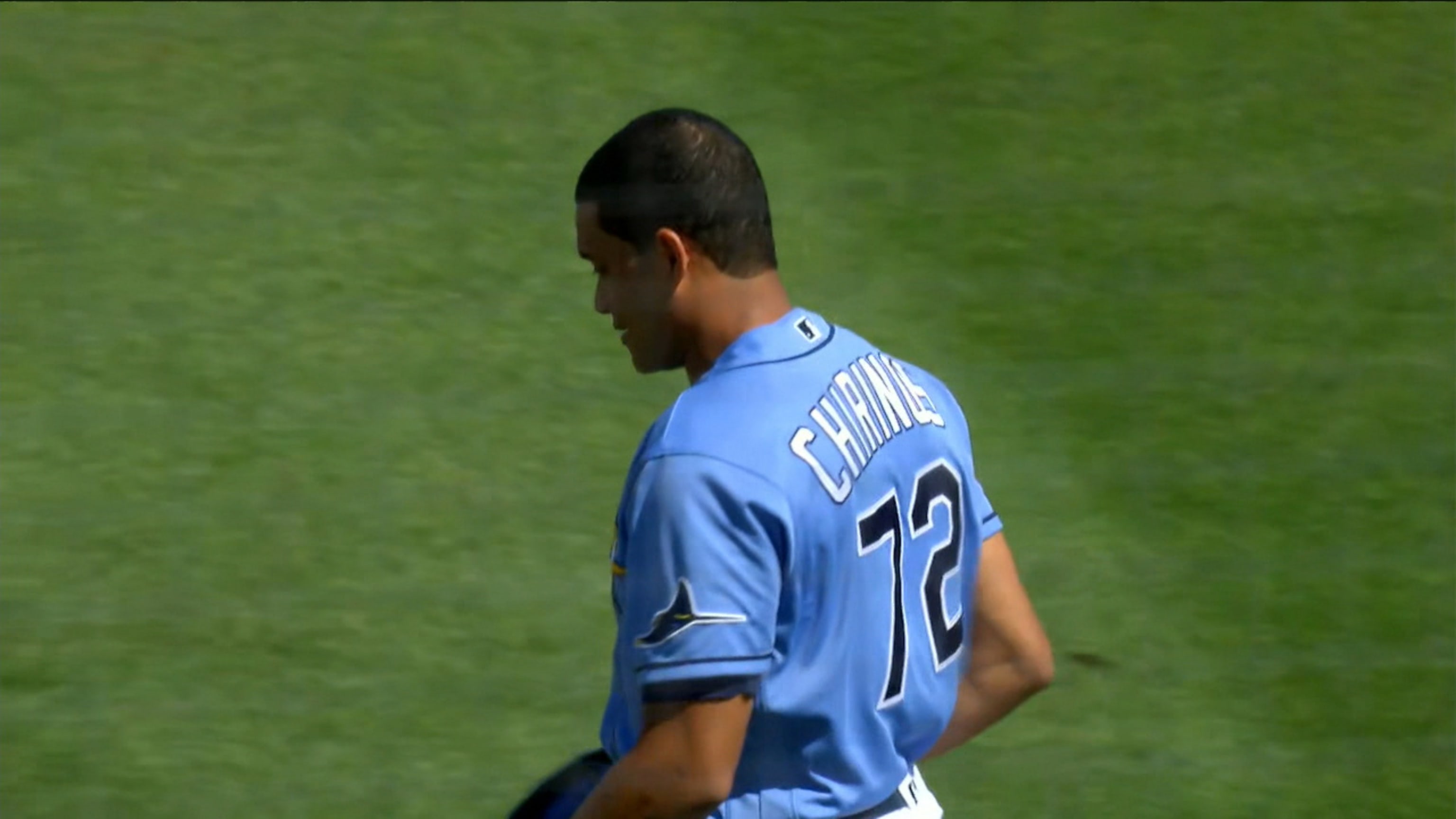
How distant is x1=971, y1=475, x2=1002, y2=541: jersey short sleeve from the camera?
2508 millimetres

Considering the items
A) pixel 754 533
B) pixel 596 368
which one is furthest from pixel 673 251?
pixel 596 368

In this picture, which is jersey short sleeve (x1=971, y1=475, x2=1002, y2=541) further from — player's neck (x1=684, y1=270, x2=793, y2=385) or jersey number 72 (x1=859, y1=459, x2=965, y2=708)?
player's neck (x1=684, y1=270, x2=793, y2=385)

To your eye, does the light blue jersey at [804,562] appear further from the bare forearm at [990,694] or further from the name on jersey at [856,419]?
the bare forearm at [990,694]

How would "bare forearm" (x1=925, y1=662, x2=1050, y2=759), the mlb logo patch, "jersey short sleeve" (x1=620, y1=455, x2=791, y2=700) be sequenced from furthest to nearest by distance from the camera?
"bare forearm" (x1=925, y1=662, x2=1050, y2=759)
the mlb logo patch
"jersey short sleeve" (x1=620, y1=455, x2=791, y2=700)

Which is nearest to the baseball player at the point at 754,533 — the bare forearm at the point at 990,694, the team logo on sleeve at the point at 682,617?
the team logo on sleeve at the point at 682,617

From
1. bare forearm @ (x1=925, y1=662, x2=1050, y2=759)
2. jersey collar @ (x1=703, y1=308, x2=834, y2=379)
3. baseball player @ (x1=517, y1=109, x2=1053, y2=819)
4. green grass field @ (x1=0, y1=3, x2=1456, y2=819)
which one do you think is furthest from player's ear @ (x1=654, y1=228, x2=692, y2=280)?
green grass field @ (x1=0, y1=3, x2=1456, y2=819)

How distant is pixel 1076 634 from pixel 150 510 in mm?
2150

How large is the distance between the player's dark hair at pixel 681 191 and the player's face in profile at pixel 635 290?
2 centimetres

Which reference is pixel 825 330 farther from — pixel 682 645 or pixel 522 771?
pixel 522 771

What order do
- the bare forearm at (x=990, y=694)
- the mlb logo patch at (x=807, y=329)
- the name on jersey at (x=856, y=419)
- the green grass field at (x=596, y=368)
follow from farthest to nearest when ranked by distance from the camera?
1. the green grass field at (x=596, y=368)
2. the bare forearm at (x=990, y=694)
3. the mlb logo patch at (x=807, y=329)
4. the name on jersey at (x=856, y=419)

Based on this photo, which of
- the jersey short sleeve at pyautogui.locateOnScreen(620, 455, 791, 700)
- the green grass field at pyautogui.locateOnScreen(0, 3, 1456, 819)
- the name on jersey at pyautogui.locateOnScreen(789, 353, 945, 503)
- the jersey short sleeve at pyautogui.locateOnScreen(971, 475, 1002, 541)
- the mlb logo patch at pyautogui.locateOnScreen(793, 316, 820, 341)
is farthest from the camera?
the green grass field at pyautogui.locateOnScreen(0, 3, 1456, 819)

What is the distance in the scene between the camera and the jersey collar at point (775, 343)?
7.48 ft

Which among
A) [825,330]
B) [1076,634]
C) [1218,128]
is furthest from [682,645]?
[1218,128]

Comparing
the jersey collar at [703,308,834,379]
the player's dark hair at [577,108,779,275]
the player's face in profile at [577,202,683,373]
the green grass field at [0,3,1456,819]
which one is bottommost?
the green grass field at [0,3,1456,819]
